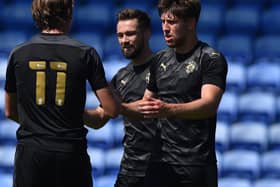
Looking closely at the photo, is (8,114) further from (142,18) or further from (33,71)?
(142,18)

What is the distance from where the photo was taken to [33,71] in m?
3.63

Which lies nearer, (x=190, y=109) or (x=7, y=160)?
(x=190, y=109)

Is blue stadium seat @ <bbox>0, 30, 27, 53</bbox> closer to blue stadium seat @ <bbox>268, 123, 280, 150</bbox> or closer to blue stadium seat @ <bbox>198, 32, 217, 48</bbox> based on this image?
blue stadium seat @ <bbox>198, 32, 217, 48</bbox>

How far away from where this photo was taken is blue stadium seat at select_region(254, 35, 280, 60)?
6.56 meters

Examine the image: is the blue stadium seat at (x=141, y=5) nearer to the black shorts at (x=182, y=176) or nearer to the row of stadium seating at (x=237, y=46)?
the row of stadium seating at (x=237, y=46)

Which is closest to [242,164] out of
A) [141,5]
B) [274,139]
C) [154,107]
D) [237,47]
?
[274,139]

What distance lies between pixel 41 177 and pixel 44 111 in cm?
29

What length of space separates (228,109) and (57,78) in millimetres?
2981

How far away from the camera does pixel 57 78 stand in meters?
3.61

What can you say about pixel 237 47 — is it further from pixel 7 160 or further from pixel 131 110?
pixel 131 110

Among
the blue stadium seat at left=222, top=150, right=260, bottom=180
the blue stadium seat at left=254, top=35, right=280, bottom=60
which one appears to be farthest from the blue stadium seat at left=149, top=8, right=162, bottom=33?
the blue stadium seat at left=222, top=150, right=260, bottom=180

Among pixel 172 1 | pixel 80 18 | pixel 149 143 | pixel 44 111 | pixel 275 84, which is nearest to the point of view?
pixel 44 111

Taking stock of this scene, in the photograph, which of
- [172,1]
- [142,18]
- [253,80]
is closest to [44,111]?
[172,1]

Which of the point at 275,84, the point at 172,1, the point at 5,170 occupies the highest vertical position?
the point at 172,1
